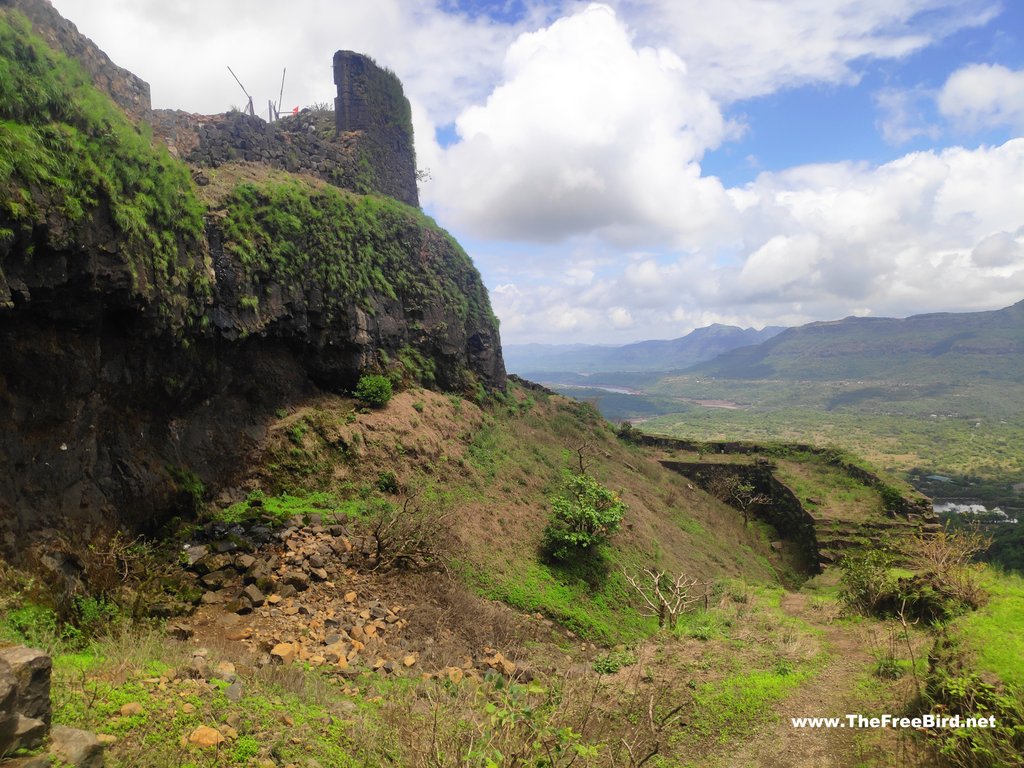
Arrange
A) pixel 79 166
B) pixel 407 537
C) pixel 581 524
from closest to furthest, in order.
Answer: pixel 79 166
pixel 407 537
pixel 581 524

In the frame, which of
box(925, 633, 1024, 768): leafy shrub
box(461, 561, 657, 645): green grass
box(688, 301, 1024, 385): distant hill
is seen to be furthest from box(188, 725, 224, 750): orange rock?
box(688, 301, 1024, 385): distant hill

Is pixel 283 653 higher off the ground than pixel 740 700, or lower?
higher

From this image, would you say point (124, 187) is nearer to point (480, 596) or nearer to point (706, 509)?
point (480, 596)

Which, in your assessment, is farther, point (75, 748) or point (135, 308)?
point (135, 308)

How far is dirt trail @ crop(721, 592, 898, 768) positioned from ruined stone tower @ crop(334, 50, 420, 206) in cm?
2191

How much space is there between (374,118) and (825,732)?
24.8 meters

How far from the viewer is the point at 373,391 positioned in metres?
15.8

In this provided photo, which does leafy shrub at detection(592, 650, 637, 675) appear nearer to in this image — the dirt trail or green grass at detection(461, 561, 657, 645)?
green grass at detection(461, 561, 657, 645)

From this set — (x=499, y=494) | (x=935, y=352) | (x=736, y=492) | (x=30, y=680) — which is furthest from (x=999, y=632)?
(x=935, y=352)

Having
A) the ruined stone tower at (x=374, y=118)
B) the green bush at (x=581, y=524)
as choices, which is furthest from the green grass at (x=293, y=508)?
the ruined stone tower at (x=374, y=118)

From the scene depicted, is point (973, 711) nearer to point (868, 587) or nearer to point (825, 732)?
point (825, 732)

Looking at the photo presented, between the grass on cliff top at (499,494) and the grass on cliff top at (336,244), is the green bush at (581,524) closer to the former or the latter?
the grass on cliff top at (499,494)

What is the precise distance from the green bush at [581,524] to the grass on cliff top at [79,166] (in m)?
10.4

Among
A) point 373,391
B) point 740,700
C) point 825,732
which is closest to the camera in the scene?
point 825,732
